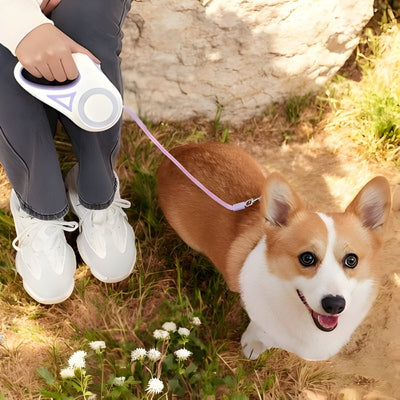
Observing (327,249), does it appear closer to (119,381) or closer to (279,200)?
(279,200)

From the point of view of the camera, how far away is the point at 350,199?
2848mm

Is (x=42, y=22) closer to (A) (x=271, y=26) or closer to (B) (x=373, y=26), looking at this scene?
(A) (x=271, y=26)

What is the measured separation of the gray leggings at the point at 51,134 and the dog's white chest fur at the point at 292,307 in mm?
697

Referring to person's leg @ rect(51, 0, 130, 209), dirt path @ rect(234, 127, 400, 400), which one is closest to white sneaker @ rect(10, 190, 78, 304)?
person's leg @ rect(51, 0, 130, 209)

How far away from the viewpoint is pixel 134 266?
2326 millimetres

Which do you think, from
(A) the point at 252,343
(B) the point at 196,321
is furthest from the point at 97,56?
(A) the point at 252,343

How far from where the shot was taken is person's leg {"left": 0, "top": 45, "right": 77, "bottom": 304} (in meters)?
1.70

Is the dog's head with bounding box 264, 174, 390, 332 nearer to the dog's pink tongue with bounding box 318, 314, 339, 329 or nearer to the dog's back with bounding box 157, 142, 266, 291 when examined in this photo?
the dog's pink tongue with bounding box 318, 314, 339, 329

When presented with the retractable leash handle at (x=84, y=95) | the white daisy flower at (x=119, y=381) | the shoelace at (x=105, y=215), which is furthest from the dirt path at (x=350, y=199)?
the retractable leash handle at (x=84, y=95)

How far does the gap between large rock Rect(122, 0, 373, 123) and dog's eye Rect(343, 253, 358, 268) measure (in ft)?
5.32

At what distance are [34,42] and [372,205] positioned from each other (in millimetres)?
1240

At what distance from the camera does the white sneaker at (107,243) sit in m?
2.15

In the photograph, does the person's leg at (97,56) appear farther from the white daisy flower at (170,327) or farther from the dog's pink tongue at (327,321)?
the dog's pink tongue at (327,321)

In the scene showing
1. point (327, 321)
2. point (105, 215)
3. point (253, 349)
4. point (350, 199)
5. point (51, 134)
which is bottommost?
point (253, 349)
